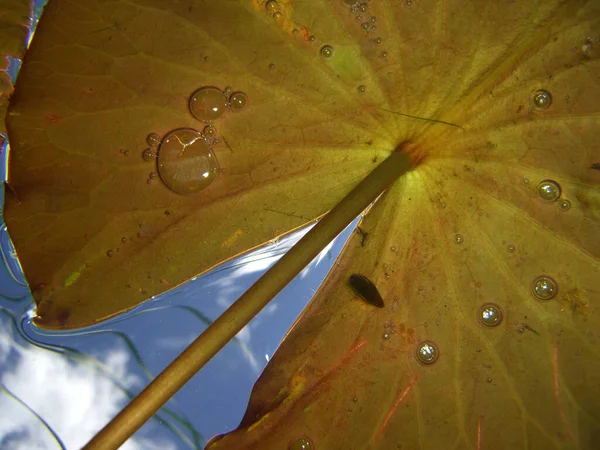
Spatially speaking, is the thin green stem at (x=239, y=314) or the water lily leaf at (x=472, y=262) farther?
the water lily leaf at (x=472, y=262)

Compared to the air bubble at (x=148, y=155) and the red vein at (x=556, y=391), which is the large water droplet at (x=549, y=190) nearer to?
the red vein at (x=556, y=391)

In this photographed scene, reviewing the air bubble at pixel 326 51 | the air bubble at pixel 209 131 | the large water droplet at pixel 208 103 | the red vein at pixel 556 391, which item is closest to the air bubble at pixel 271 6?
the air bubble at pixel 326 51

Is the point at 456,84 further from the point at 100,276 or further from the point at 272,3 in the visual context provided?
the point at 100,276

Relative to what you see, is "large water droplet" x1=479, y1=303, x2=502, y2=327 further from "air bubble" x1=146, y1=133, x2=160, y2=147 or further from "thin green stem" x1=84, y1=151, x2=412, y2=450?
"air bubble" x1=146, y1=133, x2=160, y2=147

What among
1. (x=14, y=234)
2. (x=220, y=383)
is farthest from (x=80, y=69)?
(x=220, y=383)

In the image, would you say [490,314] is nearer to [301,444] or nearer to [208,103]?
[301,444]

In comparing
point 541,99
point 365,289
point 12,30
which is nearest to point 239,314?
point 365,289
